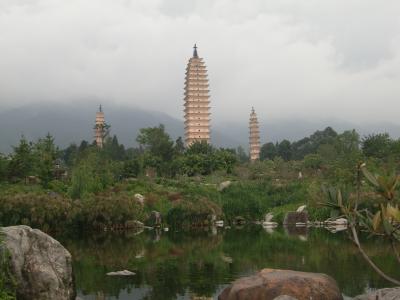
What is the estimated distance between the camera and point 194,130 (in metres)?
92.6

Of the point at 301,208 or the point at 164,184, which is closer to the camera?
the point at 301,208

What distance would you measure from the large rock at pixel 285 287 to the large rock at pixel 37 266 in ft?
14.4

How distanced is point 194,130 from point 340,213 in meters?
86.5

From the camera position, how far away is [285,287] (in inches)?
523

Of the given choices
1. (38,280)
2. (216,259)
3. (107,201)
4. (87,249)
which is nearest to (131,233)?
(107,201)

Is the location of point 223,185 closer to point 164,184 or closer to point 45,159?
point 164,184

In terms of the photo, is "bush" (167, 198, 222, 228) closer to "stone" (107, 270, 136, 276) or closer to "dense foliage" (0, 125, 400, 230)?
"dense foliage" (0, 125, 400, 230)

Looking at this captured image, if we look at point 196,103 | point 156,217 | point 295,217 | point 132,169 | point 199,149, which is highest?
point 196,103

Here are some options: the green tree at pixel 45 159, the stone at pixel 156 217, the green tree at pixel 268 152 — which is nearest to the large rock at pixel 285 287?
the stone at pixel 156 217

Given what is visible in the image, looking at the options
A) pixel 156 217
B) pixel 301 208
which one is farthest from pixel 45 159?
pixel 301 208

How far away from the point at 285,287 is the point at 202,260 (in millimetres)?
10138

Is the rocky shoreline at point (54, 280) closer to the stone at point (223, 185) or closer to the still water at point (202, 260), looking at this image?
the still water at point (202, 260)

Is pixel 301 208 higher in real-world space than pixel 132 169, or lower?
lower

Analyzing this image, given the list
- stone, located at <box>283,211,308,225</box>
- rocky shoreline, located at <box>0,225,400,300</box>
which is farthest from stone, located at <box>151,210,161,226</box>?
rocky shoreline, located at <box>0,225,400,300</box>
